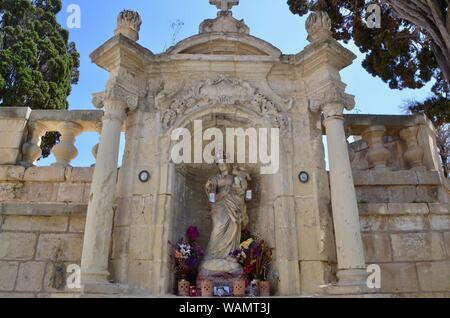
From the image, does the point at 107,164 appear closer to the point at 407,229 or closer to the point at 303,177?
the point at 303,177

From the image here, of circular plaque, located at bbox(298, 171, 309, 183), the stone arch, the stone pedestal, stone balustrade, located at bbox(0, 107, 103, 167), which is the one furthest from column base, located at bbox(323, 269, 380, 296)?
stone balustrade, located at bbox(0, 107, 103, 167)

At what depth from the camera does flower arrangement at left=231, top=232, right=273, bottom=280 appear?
4980 millimetres

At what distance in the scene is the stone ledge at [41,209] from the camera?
5.35 metres

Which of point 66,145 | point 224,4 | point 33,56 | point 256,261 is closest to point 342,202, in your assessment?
point 256,261

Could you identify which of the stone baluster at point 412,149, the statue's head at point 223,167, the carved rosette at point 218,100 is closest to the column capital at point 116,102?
the carved rosette at point 218,100

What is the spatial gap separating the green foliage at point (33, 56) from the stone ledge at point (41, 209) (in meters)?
7.44

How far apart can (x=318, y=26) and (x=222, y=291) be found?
416cm

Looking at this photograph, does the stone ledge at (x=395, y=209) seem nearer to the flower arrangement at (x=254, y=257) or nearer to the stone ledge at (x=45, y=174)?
the flower arrangement at (x=254, y=257)

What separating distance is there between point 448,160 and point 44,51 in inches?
643

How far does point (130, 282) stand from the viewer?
4.74 m

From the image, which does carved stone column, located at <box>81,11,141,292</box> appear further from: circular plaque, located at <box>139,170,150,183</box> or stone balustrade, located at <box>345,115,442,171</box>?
stone balustrade, located at <box>345,115,442,171</box>

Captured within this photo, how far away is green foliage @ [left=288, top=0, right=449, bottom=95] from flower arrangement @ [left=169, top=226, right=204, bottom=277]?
6165 mm
